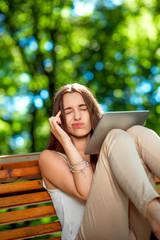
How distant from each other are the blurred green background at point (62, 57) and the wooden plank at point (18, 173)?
5120 millimetres

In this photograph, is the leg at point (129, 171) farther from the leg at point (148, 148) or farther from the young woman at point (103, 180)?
the leg at point (148, 148)

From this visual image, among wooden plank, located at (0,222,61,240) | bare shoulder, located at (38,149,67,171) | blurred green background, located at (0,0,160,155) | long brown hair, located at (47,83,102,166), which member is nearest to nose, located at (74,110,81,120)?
long brown hair, located at (47,83,102,166)

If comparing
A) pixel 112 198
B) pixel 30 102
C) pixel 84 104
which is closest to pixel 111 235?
pixel 112 198

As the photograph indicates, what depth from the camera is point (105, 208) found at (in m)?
1.53

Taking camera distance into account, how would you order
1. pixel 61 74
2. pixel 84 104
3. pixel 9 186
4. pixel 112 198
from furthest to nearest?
pixel 61 74 → pixel 84 104 → pixel 9 186 → pixel 112 198

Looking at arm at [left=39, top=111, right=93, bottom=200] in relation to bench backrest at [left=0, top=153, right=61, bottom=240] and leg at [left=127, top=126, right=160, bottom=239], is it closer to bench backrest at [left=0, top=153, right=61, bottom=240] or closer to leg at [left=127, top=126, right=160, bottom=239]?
bench backrest at [left=0, top=153, right=61, bottom=240]

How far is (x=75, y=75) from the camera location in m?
7.68

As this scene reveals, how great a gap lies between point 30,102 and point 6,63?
4.09 feet

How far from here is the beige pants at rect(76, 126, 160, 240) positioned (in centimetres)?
140

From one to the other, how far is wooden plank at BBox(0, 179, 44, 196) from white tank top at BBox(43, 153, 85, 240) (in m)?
0.07

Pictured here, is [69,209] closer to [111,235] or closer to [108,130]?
[111,235]

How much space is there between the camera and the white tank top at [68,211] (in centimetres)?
187

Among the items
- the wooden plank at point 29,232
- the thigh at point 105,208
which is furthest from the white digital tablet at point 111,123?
the wooden plank at point 29,232

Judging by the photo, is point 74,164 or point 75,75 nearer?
point 74,164
